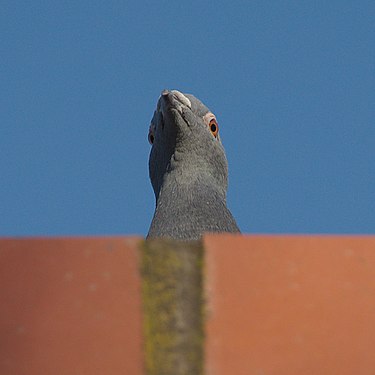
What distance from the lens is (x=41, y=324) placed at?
0.96 m

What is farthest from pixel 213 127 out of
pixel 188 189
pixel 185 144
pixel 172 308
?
pixel 172 308

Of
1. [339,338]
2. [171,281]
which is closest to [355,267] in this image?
[339,338]

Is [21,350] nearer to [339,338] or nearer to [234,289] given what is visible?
[234,289]

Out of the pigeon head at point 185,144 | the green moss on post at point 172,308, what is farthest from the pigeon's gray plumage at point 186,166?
the green moss on post at point 172,308

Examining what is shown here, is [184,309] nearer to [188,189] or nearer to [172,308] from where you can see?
[172,308]

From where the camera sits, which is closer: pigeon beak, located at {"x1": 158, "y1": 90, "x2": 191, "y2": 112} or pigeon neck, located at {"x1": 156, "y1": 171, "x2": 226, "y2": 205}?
pigeon neck, located at {"x1": 156, "y1": 171, "x2": 226, "y2": 205}

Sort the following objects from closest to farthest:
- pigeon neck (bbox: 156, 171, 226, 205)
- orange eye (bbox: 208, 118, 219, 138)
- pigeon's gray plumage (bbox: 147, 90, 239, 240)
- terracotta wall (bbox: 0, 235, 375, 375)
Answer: terracotta wall (bbox: 0, 235, 375, 375), pigeon's gray plumage (bbox: 147, 90, 239, 240), pigeon neck (bbox: 156, 171, 226, 205), orange eye (bbox: 208, 118, 219, 138)

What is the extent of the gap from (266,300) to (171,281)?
112 millimetres

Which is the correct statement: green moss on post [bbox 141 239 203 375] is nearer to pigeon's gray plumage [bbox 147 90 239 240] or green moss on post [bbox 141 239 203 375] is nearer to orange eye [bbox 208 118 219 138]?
pigeon's gray plumage [bbox 147 90 239 240]

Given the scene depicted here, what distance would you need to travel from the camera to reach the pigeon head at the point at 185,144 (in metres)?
3.78

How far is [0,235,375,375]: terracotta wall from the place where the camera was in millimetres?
963

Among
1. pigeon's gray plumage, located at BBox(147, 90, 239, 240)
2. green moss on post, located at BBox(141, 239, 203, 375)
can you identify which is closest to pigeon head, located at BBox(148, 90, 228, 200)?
pigeon's gray plumage, located at BBox(147, 90, 239, 240)

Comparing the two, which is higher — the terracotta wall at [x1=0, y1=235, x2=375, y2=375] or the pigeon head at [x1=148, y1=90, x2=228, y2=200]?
the pigeon head at [x1=148, y1=90, x2=228, y2=200]

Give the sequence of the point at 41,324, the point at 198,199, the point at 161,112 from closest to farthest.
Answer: the point at 41,324 < the point at 198,199 < the point at 161,112
